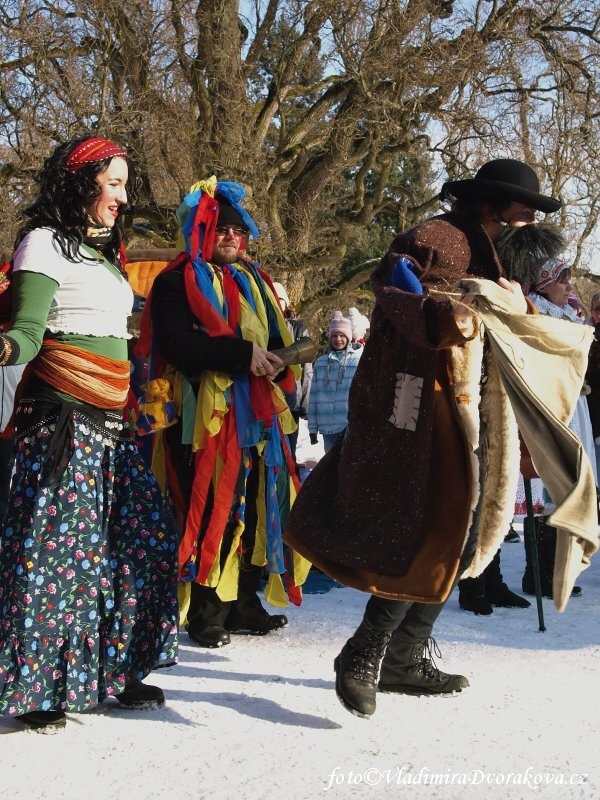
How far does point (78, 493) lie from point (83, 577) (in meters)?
0.27

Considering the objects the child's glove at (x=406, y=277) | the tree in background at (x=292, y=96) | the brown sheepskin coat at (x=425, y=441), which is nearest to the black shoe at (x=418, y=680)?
the brown sheepskin coat at (x=425, y=441)

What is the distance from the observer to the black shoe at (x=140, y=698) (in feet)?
10.9

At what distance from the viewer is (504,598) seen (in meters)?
5.16

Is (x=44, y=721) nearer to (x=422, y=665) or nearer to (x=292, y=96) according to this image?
(x=422, y=665)

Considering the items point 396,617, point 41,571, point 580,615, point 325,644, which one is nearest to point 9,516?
point 41,571

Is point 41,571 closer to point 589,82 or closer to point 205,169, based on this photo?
point 205,169

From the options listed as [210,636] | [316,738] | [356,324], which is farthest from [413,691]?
[356,324]

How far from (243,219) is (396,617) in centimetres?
206

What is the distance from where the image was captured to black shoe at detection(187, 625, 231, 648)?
13.6 feet

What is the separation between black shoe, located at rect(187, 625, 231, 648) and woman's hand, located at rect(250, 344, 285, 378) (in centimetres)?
112

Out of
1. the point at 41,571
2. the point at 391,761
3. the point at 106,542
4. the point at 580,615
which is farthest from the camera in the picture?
the point at 580,615

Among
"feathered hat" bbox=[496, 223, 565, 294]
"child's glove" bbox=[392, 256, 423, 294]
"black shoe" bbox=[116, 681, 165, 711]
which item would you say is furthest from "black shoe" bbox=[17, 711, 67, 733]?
"feathered hat" bbox=[496, 223, 565, 294]

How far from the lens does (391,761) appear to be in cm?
284

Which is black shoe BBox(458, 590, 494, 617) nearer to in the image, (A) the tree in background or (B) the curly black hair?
(B) the curly black hair
